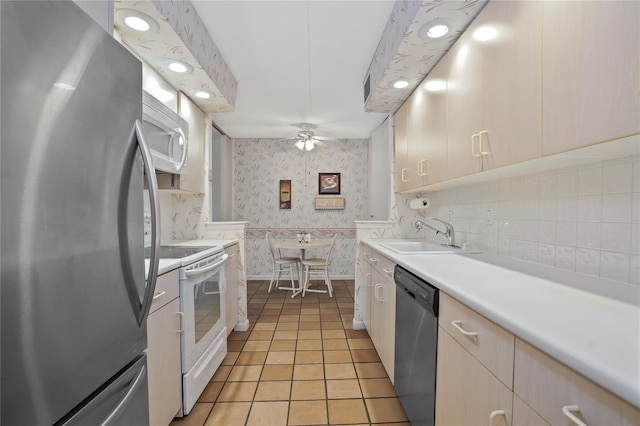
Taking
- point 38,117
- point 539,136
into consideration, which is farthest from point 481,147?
point 38,117

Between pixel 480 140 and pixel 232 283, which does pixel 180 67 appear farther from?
pixel 480 140

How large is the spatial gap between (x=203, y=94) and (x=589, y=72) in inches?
95.0

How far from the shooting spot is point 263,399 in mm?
1734

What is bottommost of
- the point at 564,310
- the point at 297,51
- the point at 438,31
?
the point at 564,310

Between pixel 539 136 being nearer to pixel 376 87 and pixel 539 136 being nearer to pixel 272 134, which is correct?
pixel 376 87

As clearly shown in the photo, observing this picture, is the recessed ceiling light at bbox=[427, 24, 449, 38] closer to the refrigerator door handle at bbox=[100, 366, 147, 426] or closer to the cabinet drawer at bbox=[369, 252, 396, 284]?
the cabinet drawer at bbox=[369, 252, 396, 284]

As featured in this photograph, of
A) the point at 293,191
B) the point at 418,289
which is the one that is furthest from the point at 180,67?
the point at 293,191

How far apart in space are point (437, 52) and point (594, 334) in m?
1.64

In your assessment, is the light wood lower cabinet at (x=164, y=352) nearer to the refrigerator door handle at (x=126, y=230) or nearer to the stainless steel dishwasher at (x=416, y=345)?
the refrigerator door handle at (x=126, y=230)

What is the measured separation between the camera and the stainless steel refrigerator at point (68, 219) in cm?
49

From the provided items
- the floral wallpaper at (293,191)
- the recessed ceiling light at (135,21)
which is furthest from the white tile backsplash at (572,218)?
the floral wallpaper at (293,191)

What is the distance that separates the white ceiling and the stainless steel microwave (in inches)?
26.4

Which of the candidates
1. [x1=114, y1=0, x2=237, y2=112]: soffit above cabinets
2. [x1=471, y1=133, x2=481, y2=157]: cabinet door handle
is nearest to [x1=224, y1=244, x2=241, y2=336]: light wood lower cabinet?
[x1=114, y1=0, x2=237, y2=112]: soffit above cabinets

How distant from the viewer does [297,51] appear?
2.18 meters
